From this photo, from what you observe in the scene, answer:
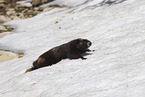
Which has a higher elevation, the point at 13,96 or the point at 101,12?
the point at 101,12

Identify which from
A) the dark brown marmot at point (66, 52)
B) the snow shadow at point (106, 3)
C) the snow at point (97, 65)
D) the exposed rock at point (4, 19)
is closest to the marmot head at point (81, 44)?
the dark brown marmot at point (66, 52)

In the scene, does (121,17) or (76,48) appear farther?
(121,17)

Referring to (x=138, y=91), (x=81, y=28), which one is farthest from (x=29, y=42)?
(x=138, y=91)

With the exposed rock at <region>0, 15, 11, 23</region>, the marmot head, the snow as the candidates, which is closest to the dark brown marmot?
the marmot head

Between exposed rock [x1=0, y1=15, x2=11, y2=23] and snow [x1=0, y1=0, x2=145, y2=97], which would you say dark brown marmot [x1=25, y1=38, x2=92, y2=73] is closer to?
snow [x1=0, y1=0, x2=145, y2=97]

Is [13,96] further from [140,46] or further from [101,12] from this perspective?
[101,12]

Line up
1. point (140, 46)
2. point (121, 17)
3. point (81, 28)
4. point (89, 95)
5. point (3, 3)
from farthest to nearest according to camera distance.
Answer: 1. point (3, 3)
2. point (81, 28)
3. point (121, 17)
4. point (140, 46)
5. point (89, 95)

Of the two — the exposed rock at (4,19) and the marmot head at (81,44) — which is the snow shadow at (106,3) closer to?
the marmot head at (81,44)
